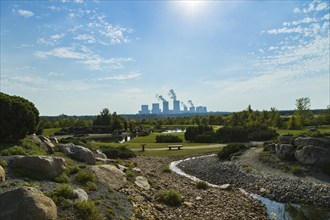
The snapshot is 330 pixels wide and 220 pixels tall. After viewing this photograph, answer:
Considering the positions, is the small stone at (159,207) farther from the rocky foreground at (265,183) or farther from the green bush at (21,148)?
the rocky foreground at (265,183)

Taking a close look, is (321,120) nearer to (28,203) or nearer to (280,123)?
(280,123)

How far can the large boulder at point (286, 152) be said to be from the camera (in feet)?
73.9

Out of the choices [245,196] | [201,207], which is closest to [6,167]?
[201,207]

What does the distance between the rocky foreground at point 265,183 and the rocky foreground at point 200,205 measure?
170cm

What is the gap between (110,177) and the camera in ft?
47.7

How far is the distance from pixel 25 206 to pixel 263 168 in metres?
18.3

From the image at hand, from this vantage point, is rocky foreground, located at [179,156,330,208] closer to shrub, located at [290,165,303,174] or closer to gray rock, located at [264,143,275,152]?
shrub, located at [290,165,303,174]

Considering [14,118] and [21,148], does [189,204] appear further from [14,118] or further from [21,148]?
[14,118]

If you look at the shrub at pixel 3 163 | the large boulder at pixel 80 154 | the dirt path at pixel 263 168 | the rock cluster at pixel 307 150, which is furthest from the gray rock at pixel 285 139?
the shrub at pixel 3 163

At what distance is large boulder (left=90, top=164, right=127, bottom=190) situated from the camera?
1383 centimetres

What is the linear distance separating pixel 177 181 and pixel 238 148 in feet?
35.2

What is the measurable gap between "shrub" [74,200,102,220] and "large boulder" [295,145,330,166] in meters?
16.7

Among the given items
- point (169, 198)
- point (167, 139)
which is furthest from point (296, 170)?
point (167, 139)

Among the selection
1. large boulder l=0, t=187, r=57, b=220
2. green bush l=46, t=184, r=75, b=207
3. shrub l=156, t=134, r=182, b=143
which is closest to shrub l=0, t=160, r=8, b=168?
green bush l=46, t=184, r=75, b=207
